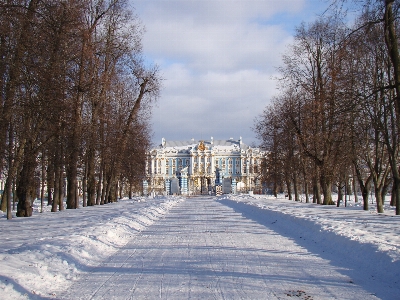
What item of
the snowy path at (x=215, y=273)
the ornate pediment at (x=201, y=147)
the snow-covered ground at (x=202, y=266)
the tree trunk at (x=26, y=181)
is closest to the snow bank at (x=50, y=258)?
the snow-covered ground at (x=202, y=266)

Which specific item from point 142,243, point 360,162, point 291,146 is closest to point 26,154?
point 142,243

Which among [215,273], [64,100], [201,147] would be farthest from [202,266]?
[201,147]

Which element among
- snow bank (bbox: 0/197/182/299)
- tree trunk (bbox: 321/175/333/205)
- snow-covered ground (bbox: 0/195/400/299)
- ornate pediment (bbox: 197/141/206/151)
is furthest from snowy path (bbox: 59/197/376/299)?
ornate pediment (bbox: 197/141/206/151)

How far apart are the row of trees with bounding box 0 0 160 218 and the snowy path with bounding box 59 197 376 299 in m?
7.22

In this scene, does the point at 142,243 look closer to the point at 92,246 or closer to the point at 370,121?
the point at 92,246

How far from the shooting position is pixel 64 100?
60.2 ft

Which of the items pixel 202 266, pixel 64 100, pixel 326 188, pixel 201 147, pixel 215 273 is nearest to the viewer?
pixel 215 273

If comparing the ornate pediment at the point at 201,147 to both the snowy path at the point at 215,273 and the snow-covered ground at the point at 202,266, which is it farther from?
the snowy path at the point at 215,273

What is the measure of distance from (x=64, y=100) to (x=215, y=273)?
1176 centimetres

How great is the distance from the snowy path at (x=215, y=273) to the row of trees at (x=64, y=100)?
722 cm

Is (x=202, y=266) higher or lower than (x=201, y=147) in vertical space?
→ lower

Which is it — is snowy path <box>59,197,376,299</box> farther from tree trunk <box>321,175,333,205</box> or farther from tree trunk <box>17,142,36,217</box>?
tree trunk <box>321,175,333,205</box>

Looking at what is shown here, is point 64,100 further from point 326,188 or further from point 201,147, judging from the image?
point 201,147

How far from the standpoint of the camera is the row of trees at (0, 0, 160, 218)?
1555 cm
